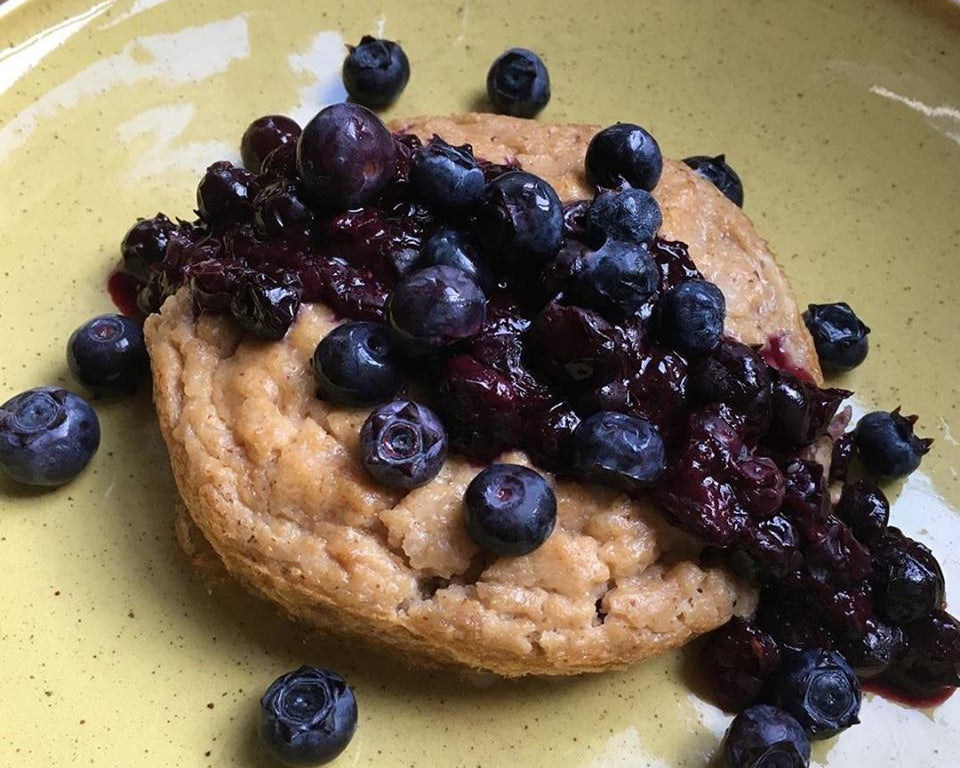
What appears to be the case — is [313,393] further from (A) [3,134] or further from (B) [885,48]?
(B) [885,48]

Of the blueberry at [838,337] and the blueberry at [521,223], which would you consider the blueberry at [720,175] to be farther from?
the blueberry at [521,223]

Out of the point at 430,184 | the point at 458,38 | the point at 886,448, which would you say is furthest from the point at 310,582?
the point at 458,38

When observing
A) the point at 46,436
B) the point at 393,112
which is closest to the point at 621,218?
the point at 393,112

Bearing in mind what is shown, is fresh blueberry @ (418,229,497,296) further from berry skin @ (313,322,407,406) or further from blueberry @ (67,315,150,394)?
blueberry @ (67,315,150,394)

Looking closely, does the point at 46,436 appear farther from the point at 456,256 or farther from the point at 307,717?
the point at 456,256

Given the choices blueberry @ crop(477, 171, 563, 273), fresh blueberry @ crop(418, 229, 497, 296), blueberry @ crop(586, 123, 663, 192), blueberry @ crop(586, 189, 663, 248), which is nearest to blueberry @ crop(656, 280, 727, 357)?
blueberry @ crop(586, 189, 663, 248)

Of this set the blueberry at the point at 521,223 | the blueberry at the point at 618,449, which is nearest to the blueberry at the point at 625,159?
the blueberry at the point at 521,223
